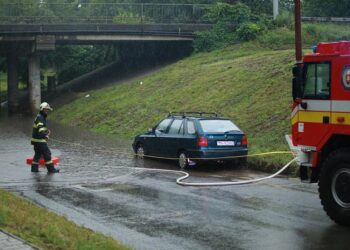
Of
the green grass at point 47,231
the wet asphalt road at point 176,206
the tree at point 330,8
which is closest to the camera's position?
the green grass at point 47,231

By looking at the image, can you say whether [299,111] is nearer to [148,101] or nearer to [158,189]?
[158,189]

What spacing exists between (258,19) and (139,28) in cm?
954

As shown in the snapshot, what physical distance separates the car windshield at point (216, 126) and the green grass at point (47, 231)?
8089mm

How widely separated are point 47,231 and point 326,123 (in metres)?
5.01

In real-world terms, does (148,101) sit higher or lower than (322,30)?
lower

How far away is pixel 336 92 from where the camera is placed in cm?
978

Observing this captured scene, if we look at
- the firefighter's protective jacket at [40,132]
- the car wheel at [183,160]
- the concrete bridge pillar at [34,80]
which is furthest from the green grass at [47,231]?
the concrete bridge pillar at [34,80]

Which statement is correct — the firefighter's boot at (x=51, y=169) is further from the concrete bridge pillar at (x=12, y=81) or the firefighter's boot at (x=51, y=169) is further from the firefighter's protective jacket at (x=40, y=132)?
the concrete bridge pillar at (x=12, y=81)

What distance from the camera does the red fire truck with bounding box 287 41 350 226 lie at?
959cm

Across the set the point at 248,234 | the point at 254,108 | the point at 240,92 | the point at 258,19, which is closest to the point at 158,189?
the point at 248,234

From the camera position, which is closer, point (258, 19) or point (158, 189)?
point (158, 189)

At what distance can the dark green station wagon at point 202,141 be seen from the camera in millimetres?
16547

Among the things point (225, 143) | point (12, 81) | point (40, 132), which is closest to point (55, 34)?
point (12, 81)

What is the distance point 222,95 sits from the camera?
93.9ft
